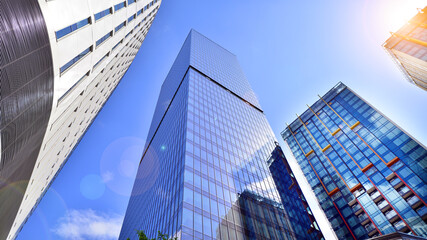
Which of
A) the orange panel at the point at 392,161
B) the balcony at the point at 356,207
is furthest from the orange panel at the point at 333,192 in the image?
the orange panel at the point at 392,161

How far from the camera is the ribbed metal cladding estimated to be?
10.3 metres

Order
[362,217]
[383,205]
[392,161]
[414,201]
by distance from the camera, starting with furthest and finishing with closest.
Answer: [362,217] → [392,161] → [383,205] → [414,201]

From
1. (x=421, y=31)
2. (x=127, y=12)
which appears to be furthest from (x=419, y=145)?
(x=127, y=12)

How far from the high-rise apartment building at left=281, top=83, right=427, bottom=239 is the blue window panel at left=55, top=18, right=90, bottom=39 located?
2640 inches

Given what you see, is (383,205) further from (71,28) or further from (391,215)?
(71,28)

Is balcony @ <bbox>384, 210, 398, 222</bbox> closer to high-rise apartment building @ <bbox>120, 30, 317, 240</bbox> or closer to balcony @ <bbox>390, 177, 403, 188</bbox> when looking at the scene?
balcony @ <bbox>390, 177, 403, 188</bbox>

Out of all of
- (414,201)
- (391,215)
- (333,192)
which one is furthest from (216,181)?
(333,192)

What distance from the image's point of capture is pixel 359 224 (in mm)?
58875

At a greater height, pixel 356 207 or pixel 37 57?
pixel 356 207

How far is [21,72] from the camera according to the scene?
11641 millimetres

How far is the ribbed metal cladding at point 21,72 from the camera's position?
10.3m

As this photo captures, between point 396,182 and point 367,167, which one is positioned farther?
point 367,167

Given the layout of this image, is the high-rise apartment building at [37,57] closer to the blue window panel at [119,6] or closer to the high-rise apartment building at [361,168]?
the blue window panel at [119,6]

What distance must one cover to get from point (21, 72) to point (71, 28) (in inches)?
222
